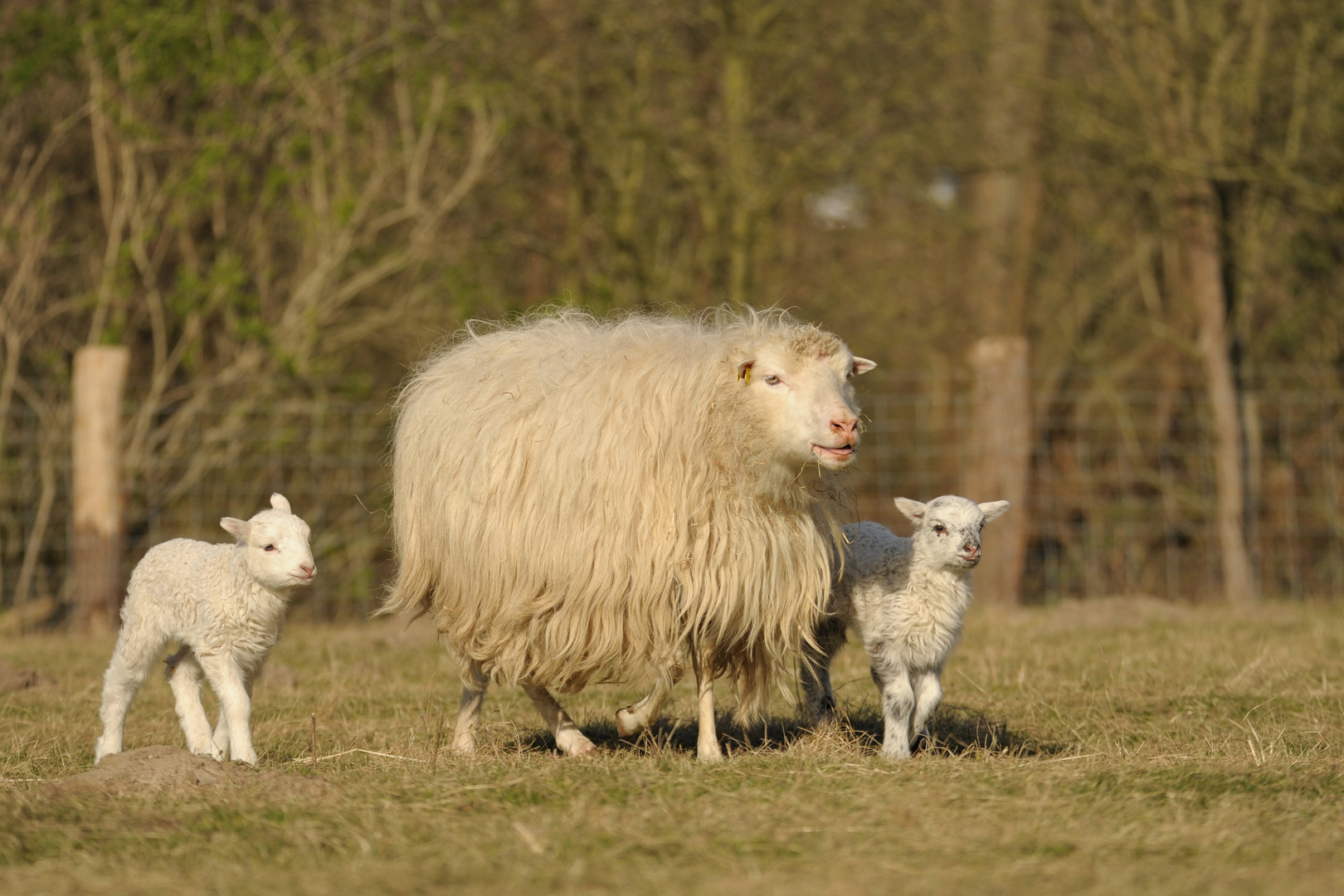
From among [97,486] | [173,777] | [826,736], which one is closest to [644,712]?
[826,736]

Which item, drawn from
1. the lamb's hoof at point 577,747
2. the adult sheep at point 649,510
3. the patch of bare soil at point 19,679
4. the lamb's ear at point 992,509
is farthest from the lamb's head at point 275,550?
the patch of bare soil at point 19,679

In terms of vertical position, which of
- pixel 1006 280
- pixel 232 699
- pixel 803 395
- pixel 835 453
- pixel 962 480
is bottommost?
pixel 232 699

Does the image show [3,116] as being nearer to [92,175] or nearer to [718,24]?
[92,175]

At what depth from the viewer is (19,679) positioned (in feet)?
23.6

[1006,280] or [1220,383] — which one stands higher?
[1006,280]

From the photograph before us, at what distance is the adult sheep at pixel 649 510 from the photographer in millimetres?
5125

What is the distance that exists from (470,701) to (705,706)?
1.06 metres

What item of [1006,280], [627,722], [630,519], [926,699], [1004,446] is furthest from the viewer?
[1006,280]

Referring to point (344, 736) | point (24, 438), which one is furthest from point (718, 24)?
A: point (344, 736)

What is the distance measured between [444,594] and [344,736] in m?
0.74

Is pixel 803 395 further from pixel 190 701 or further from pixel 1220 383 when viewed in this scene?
pixel 1220 383

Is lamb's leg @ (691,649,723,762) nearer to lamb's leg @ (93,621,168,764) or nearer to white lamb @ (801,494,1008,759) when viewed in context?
white lamb @ (801,494,1008,759)

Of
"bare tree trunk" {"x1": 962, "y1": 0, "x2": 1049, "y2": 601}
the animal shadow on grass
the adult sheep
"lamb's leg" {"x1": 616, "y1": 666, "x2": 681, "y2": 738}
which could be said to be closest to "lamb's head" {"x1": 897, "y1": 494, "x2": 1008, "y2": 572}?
the adult sheep

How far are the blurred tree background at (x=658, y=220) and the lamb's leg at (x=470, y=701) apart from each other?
20.3 feet
